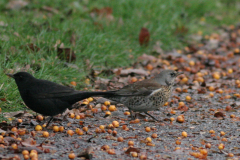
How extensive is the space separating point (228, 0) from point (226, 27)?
2.11 m

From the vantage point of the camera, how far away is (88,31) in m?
7.48

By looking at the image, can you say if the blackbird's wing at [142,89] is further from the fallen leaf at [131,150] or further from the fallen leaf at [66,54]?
the fallen leaf at [66,54]

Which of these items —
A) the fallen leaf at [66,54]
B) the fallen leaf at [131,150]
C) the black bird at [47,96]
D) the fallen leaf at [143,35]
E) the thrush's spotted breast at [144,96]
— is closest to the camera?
the fallen leaf at [131,150]

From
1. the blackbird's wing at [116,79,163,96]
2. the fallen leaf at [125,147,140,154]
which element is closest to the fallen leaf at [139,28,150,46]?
the blackbird's wing at [116,79,163,96]

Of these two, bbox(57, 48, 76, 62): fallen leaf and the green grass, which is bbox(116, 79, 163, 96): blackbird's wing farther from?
bbox(57, 48, 76, 62): fallen leaf

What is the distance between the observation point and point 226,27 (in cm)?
1086

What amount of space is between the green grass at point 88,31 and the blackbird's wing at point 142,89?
3.68 feet

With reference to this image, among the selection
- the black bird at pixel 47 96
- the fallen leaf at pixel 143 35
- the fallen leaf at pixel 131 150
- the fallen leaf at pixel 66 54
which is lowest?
the fallen leaf at pixel 131 150

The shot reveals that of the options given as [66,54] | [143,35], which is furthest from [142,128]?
[143,35]

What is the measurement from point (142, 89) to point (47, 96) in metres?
1.36

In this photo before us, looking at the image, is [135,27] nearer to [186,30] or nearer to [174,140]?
[186,30]

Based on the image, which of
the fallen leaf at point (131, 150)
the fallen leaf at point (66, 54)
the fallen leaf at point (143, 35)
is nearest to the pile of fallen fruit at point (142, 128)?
the fallen leaf at point (131, 150)

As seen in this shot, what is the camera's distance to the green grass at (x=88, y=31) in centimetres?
599

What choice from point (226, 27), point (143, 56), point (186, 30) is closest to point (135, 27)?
point (143, 56)
